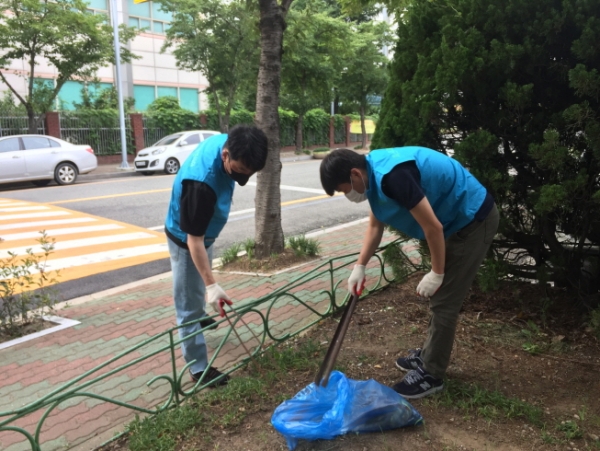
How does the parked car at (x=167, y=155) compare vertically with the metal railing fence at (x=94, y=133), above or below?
below

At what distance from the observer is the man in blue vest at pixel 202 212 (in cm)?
270

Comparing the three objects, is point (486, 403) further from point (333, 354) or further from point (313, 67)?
point (313, 67)

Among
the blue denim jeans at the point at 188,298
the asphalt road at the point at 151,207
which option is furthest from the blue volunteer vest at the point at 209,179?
the asphalt road at the point at 151,207

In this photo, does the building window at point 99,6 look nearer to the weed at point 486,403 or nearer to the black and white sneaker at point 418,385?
the black and white sneaker at point 418,385

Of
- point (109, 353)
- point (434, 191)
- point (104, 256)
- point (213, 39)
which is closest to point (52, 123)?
point (213, 39)

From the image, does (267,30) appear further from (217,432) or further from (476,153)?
(217,432)

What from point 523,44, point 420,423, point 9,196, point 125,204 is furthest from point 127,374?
point 9,196

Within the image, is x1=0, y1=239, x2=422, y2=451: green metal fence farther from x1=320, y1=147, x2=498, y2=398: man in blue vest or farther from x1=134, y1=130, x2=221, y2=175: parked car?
x1=134, y1=130, x2=221, y2=175: parked car

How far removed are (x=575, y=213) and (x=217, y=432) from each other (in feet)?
8.70

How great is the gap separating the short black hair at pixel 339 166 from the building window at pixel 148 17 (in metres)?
27.4

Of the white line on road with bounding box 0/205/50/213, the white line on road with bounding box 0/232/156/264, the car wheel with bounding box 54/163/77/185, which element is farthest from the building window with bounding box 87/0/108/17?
the white line on road with bounding box 0/232/156/264

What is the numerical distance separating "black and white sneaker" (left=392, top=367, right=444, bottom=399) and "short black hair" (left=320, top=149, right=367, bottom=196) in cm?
123

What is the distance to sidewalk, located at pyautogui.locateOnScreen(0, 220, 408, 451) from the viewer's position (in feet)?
9.48

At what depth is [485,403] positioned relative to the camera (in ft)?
9.27
